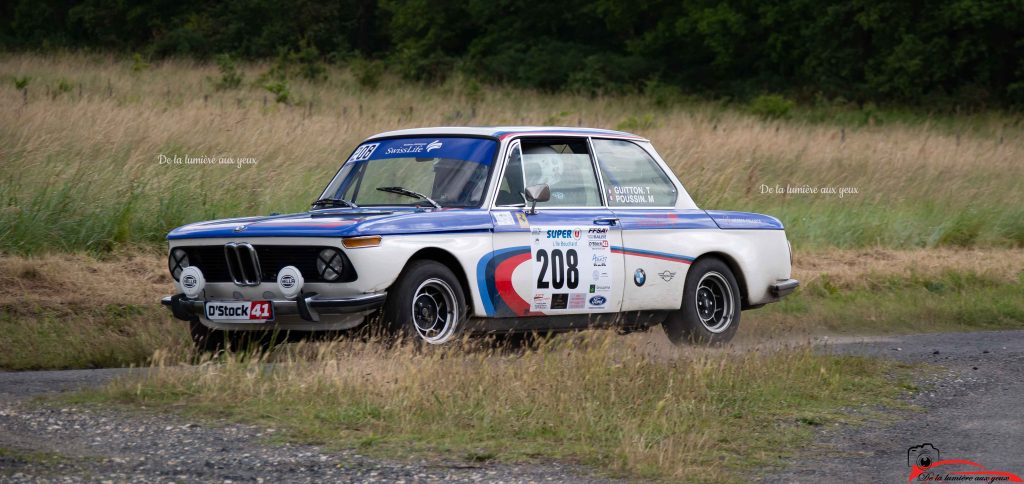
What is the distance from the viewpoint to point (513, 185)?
1004cm

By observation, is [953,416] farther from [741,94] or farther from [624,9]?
[624,9]

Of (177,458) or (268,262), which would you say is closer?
(177,458)

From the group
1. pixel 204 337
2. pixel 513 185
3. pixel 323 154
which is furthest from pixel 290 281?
pixel 323 154

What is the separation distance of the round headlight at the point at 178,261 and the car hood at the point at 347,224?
12cm

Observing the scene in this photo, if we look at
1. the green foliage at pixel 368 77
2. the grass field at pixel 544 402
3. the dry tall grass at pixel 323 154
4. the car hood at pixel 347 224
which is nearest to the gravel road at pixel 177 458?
the grass field at pixel 544 402

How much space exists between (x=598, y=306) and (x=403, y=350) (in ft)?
6.79

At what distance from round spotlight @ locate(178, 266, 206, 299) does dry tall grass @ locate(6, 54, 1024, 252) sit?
4.59m

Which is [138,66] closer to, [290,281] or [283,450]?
[290,281]

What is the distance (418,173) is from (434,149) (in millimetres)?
206

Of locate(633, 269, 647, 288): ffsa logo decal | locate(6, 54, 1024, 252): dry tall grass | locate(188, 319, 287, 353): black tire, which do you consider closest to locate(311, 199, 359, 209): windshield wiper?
locate(188, 319, 287, 353): black tire

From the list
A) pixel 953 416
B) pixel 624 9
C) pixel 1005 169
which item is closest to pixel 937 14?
pixel 624 9

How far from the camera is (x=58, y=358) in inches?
384

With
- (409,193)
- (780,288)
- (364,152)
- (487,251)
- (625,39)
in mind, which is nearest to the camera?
(487,251)

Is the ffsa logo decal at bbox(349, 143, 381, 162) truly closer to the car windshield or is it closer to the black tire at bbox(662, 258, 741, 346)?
the car windshield
